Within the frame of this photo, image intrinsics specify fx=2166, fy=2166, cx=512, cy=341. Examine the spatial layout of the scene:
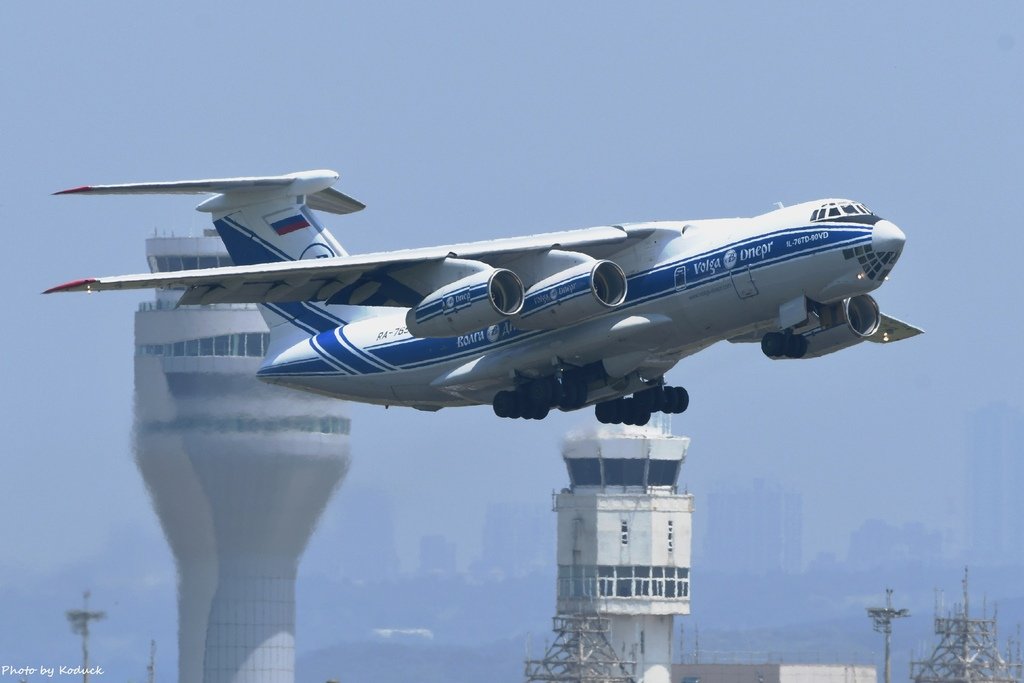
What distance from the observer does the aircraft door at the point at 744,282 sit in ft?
82.2

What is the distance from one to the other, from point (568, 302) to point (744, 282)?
2.08m

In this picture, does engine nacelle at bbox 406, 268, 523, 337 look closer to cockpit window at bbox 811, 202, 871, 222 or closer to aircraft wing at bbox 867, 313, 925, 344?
cockpit window at bbox 811, 202, 871, 222

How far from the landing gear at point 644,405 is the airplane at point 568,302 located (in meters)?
0.03

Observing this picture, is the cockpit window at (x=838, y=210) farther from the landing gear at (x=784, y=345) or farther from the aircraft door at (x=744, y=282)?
the landing gear at (x=784, y=345)

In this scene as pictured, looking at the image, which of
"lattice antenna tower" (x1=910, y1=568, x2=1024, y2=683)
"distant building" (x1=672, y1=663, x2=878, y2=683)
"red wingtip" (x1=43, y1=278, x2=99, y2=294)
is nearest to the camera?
"red wingtip" (x1=43, y1=278, x2=99, y2=294)

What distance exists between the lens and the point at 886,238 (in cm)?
2447

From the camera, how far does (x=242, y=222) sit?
3109cm

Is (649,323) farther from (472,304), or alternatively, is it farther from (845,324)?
(845,324)

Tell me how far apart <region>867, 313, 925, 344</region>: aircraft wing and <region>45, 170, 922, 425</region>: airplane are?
0.05 metres

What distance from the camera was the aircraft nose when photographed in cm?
2445

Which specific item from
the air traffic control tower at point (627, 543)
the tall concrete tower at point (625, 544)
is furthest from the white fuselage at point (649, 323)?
the tall concrete tower at point (625, 544)

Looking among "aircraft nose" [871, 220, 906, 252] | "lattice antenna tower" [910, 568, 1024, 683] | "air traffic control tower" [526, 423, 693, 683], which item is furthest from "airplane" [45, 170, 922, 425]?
"air traffic control tower" [526, 423, 693, 683]

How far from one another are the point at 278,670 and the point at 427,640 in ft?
32.1

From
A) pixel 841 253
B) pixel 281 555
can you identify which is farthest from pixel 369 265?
pixel 281 555
